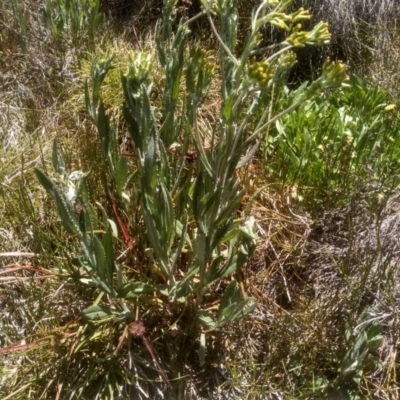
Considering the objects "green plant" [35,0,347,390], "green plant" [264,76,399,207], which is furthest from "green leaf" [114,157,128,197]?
"green plant" [264,76,399,207]

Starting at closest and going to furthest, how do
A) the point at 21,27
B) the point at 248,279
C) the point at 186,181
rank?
1. the point at 186,181
2. the point at 248,279
3. the point at 21,27

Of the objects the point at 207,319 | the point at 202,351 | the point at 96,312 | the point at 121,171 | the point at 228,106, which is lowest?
the point at 202,351

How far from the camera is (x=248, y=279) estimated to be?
186cm

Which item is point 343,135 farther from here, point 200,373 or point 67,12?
point 67,12

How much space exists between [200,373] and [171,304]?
0.21 metres

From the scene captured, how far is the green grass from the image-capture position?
164 cm

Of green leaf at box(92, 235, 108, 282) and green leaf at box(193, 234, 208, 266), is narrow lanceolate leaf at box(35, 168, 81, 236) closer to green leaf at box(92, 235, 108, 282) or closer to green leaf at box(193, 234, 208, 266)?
green leaf at box(92, 235, 108, 282)

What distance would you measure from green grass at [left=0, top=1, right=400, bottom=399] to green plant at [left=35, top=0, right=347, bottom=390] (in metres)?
0.03

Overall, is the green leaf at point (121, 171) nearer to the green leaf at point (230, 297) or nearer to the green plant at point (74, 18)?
the green leaf at point (230, 297)

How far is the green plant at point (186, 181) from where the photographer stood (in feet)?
4.09

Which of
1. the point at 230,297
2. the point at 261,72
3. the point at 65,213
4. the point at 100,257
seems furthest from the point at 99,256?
the point at 261,72

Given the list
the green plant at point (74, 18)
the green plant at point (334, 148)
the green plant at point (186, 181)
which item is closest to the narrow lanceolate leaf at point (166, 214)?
the green plant at point (186, 181)

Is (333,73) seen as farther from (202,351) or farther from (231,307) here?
(202,351)

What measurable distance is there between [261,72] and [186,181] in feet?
1.95
